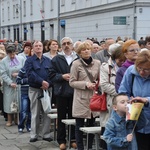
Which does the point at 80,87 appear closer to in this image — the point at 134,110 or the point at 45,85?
the point at 45,85

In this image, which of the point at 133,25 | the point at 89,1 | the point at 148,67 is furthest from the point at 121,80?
the point at 89,1

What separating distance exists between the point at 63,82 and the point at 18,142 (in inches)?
71.3

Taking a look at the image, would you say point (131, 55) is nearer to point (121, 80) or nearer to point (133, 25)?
point (121, 80)

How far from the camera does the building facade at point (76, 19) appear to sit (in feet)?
91.6

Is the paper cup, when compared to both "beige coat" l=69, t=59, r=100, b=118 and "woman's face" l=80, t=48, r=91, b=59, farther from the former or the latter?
"woman's face" l=80, t=48, r=91, b=59

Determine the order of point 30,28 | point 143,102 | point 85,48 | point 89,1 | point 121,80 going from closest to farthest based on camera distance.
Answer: point 143,102, point 121,80, point 85,48, point 89,1, point 30,28

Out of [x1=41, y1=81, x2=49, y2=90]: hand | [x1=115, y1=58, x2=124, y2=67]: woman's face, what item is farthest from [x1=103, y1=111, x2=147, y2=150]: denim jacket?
[x1=41, y1=81, x2=49, y2=90]: hand

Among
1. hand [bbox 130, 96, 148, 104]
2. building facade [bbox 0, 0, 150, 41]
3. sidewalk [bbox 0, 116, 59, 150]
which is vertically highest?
building facade [bbox 0, 0, 150, 41]

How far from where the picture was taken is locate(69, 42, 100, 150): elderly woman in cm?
713

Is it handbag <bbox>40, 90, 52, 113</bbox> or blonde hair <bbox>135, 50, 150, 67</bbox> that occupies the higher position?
blonde hair <bbox>135, 50, 150, 67</bbox>

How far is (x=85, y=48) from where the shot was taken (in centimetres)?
712

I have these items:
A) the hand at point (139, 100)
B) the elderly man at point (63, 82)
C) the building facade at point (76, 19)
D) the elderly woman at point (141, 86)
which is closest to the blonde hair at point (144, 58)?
the elderly woman at point (141, 86)

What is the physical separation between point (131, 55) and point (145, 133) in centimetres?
117

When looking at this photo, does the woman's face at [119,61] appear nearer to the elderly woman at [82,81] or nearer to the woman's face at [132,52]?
the woman's face at [132,52]
